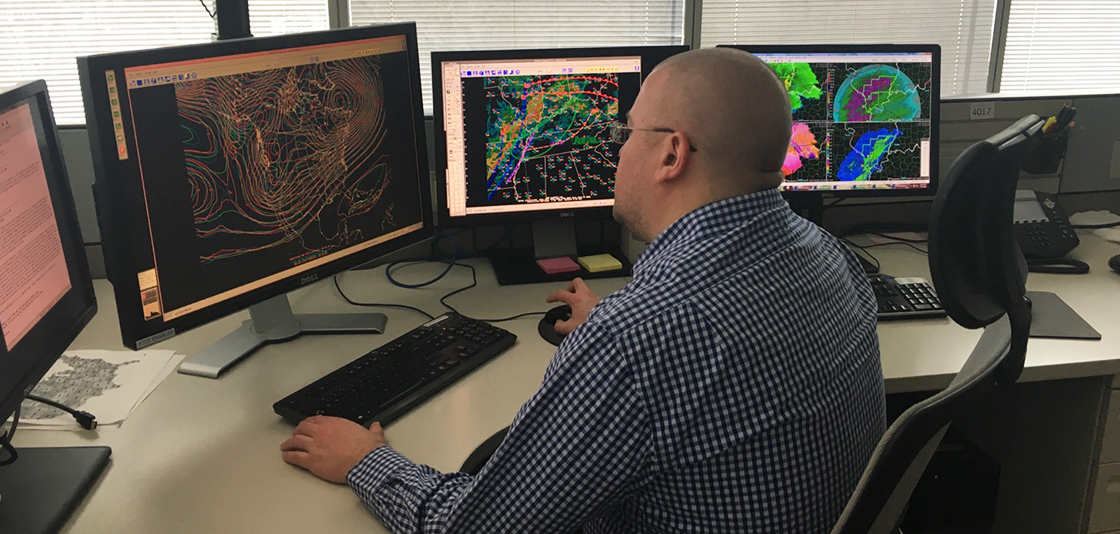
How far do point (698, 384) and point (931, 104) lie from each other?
1395 mm

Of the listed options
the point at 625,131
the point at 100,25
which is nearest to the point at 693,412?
the point at 625,131

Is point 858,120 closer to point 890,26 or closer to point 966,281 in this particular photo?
point 890,26

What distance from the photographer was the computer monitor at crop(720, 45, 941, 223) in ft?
6.45

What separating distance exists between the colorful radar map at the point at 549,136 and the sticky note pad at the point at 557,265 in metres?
0.15

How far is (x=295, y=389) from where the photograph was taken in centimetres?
140

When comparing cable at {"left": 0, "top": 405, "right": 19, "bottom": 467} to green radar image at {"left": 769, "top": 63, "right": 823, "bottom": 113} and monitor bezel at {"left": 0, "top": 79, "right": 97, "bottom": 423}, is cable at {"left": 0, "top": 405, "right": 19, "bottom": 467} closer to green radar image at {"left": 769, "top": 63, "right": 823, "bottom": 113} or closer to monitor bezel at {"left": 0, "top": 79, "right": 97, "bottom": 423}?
monitor bezel at {"left": 0, "top": 79, "right": 97, "bottom": 423}

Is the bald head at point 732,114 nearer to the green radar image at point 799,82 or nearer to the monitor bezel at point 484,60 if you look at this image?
the monitor bezel at point 484,60

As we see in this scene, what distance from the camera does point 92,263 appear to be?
187 cm

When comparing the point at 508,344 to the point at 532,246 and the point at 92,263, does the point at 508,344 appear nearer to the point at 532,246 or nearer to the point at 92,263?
the point at 532,246

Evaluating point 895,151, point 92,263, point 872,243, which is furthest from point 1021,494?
point 92,263

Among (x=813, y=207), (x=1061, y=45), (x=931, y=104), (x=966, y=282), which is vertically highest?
(x=1061, y=45)

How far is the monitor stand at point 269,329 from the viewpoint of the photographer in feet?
4.82

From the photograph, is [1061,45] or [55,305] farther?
[1061,45]

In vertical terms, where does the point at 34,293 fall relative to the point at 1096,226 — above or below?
above
